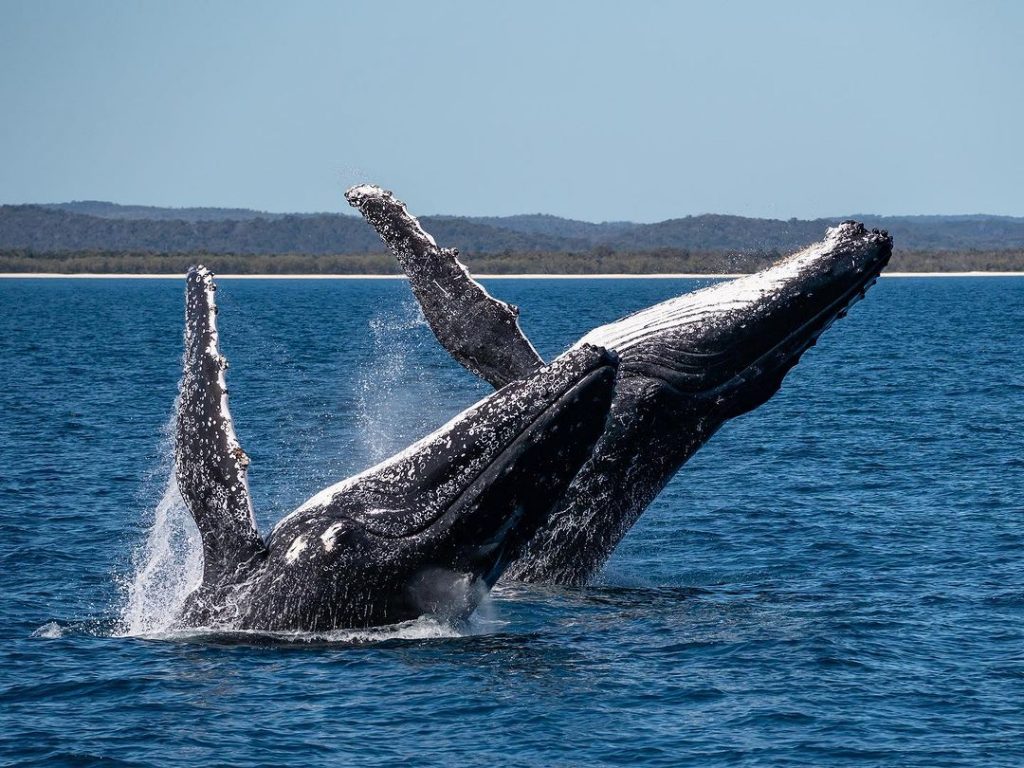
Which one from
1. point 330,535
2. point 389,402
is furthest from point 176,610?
point 389,402

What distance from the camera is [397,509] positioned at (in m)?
10.5

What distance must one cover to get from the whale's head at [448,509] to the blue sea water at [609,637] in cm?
76

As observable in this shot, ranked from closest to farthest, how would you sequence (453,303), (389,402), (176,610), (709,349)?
(709,349), (453,303), (176,610), (389,402)

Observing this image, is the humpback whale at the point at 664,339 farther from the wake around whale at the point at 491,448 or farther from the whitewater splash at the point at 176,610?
the whitewater splash at the point at 176,610

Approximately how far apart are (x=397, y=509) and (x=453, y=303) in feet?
8.10

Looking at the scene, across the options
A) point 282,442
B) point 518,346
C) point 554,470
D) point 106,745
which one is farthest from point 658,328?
point 282,442

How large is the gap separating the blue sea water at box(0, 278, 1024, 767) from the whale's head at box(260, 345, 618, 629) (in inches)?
29.9

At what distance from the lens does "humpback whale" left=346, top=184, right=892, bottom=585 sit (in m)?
12.0

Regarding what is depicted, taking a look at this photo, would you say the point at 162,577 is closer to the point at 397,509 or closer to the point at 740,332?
the point at 397,509

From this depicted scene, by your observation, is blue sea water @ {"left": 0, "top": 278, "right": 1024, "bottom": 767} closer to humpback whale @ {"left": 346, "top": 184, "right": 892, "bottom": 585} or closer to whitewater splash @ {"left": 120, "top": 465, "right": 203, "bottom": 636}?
whitewater splash @ {"left": 120, "top": 465, "right": 203, "bottom": 636}

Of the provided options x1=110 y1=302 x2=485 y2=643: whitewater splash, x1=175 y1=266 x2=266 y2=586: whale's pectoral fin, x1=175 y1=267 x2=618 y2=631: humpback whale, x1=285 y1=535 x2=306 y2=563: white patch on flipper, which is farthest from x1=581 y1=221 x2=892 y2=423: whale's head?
x1=175 y1=266 x2=266 y2=586: whale's pectoral fin

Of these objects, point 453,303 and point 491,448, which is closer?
point 491,448

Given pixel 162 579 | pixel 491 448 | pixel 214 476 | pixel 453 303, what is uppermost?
pixel 453 303

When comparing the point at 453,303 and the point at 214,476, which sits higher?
the point at 453,303
